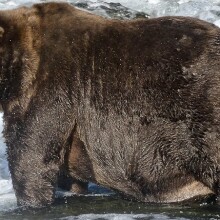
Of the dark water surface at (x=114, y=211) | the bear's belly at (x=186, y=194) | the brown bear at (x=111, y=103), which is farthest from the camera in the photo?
the bear's belly at (x=186, y=194)

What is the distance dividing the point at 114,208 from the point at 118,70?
1.30 meters

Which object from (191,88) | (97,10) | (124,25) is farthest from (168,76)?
(97,10)

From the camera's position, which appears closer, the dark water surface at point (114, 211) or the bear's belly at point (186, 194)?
the dark water surface at point (114, 211)

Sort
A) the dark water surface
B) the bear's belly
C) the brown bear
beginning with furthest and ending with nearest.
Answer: the bear's belly < the dark water surface < the brown bear

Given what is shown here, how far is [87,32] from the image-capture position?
24.5 feet

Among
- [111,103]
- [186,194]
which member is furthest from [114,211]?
[111,103]

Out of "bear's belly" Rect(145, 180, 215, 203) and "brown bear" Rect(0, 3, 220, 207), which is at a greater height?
"brown bear" Rect(0, 3, 220, 207)

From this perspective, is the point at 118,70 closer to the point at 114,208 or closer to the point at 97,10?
the point at 114,208

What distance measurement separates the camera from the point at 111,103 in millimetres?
7270

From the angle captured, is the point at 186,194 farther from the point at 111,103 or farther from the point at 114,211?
the point at 111,103

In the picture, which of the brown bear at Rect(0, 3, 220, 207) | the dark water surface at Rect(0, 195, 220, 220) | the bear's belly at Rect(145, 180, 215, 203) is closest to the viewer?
the brown bear at Rect(0, 3, 220, 207)

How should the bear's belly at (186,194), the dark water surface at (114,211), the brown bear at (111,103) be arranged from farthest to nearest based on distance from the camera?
the bear's belly at (186,194)
the dark water surface at (114,211)
the brown bear at (111,103)

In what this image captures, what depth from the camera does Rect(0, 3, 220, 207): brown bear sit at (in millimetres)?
6992

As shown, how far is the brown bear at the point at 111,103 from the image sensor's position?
699 cm
